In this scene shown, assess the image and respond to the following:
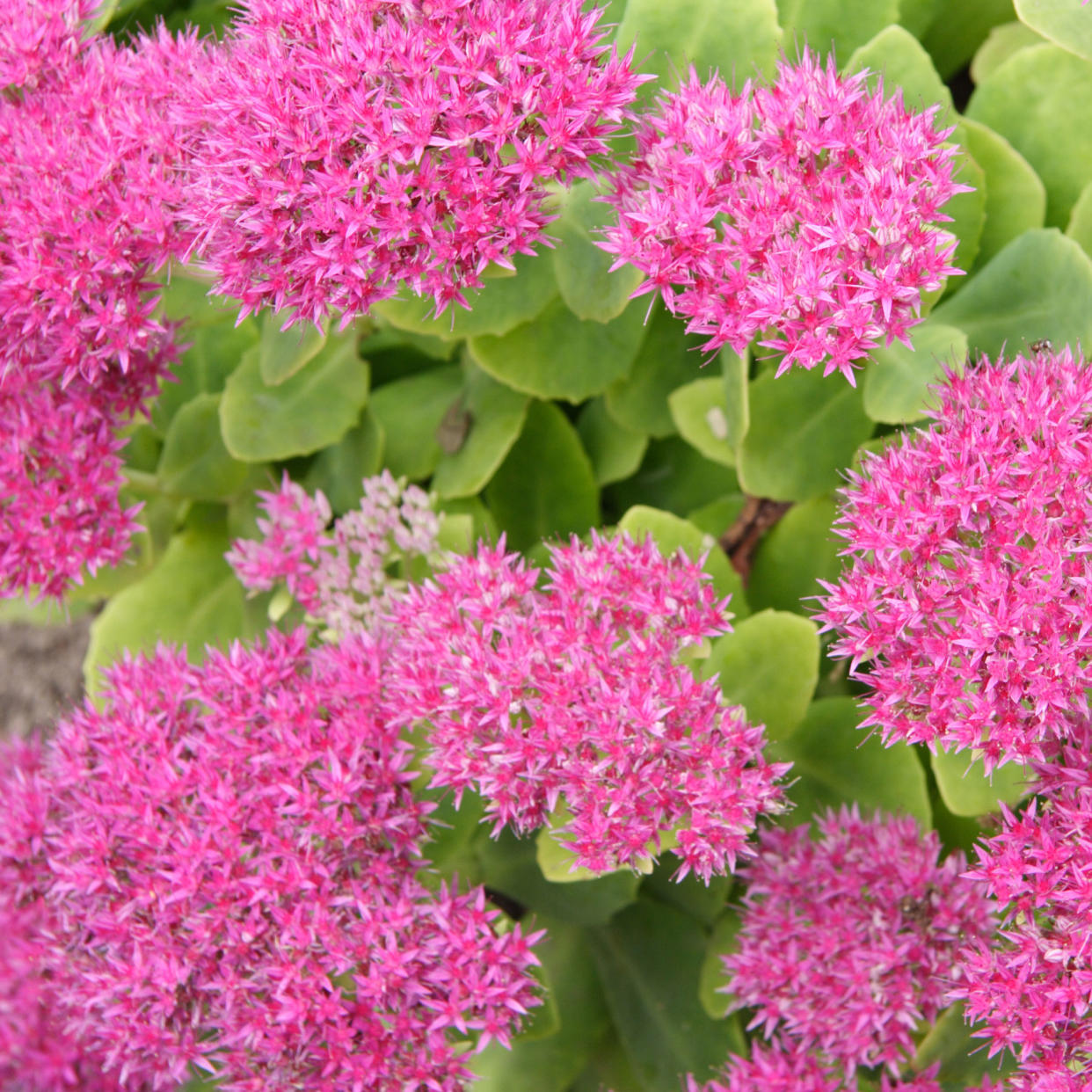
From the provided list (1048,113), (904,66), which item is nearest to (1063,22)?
(904,66)

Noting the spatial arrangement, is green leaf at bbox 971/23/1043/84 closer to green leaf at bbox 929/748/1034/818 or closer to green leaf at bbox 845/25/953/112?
green leaf at bbox 845/25/953/112

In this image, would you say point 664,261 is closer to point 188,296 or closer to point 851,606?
point 851,606

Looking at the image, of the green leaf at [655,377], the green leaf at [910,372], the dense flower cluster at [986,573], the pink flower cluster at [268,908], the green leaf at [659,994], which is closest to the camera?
the dense flower cluster at [986,573]

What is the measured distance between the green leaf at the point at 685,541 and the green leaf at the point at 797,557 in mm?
104

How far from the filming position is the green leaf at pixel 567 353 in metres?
1.64

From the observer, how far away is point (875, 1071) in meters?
1.57

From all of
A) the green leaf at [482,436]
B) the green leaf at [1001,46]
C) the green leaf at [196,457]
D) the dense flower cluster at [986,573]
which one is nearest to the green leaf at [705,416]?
the green leaf at [482,436]

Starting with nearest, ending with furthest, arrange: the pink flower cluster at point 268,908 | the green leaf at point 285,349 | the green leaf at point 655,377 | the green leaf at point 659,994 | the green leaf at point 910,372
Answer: the pink flower cluster at point 268,908 < the green leaf at point 910,372 < the green leaf at point 285,349 < the green leaf at point 659,994 < the green leaf at point 655,377

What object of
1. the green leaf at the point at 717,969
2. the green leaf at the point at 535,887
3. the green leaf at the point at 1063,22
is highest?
the green leaf at the point at 1063,22

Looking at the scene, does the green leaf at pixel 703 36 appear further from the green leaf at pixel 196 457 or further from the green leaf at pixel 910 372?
the green leaf at pixel 196 457

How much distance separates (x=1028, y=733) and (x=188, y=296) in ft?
4.07

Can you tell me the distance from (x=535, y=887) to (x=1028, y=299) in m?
1.01

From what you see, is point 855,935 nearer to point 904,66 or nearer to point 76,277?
point 904,66

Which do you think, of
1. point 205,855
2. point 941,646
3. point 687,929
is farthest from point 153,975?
point 941,646
